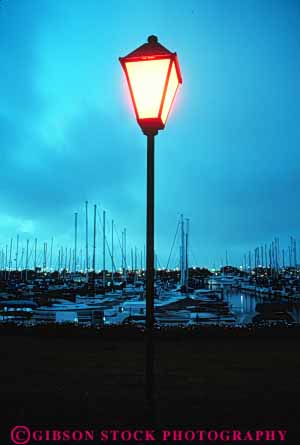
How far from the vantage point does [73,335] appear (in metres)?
13.7

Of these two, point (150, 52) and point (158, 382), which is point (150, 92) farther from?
point (158, 382)

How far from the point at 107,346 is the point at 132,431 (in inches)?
297

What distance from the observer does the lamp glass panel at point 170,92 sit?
502 centimetres

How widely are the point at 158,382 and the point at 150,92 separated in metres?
5.39

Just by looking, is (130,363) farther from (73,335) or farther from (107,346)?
(73,335)

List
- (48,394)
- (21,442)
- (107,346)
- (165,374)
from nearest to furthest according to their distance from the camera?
1. (21,442)
2. (48,394)
3. (165,374)
4. (107,346)

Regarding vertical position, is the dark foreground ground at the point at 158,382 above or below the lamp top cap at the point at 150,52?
below

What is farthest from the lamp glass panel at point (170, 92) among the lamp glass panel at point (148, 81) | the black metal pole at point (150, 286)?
the black metal pole at point (150, 286)

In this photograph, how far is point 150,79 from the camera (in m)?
4.93

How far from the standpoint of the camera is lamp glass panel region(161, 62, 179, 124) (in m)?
5.02

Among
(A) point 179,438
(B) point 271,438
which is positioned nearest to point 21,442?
(A) point 179,438

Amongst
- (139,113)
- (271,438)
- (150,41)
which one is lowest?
(271,438)

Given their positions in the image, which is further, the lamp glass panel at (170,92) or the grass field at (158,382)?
the grass field at (158,382)

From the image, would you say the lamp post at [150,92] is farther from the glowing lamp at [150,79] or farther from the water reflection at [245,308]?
the water reflection at [245,308]
